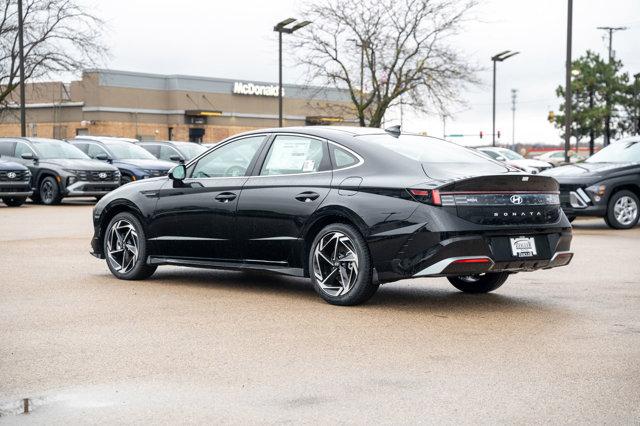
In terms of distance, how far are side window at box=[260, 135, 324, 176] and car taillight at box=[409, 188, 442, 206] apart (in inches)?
46.7

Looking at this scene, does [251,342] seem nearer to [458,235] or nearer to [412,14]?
[458,235]

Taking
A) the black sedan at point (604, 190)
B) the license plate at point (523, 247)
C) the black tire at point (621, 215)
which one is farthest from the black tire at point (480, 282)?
the black tire at point (621, 215)

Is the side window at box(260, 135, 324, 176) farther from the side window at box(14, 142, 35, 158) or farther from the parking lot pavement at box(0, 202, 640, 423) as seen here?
the side window at box(14, 142, 35, 158)

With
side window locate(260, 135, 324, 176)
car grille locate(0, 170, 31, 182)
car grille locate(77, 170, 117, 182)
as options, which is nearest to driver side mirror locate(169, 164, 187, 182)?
side window locate(260, 135, 324, 176)

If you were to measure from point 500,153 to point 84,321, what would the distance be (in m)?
35.0

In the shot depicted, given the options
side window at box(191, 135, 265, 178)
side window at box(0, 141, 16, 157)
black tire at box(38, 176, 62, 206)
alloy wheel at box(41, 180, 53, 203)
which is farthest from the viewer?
side window at box(0, 141, 16, 157)

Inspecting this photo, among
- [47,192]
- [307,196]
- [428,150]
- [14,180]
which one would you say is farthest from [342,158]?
[47,192]

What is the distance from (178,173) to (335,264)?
2236 mm

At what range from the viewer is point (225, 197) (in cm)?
960

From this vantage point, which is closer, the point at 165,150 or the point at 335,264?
the point at 335,264

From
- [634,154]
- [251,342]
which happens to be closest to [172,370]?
[251,342]

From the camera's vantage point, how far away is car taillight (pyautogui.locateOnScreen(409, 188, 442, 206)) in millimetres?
8109

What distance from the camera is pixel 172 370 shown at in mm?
6090

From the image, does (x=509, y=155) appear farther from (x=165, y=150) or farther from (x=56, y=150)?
(x=56, y=150)
